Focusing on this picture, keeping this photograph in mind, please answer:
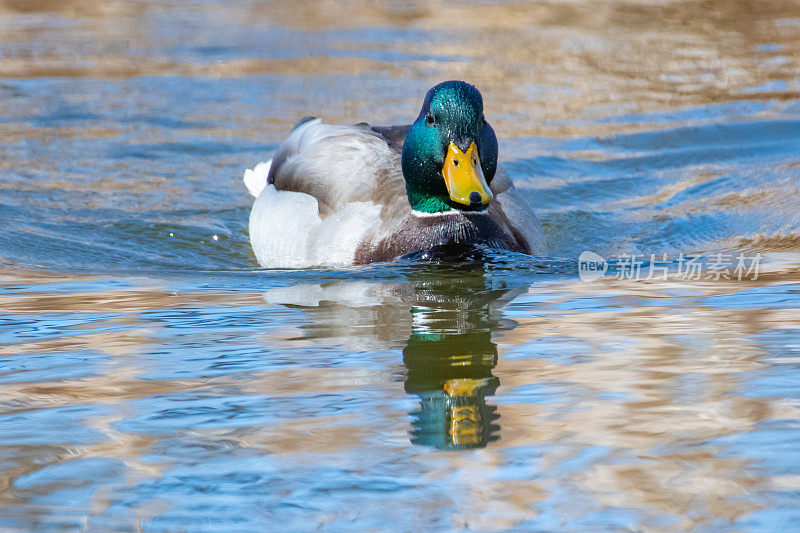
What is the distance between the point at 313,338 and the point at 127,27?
10877 millimetres

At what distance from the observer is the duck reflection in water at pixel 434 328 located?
3.52 metres

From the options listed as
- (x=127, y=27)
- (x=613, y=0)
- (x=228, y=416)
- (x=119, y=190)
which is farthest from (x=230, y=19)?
(x=228, y=416)

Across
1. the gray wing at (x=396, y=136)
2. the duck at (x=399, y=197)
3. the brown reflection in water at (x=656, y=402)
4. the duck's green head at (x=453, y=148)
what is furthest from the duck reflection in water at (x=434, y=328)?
the gray wing at (x=396, y=136)

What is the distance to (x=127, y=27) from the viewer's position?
47.4 ft

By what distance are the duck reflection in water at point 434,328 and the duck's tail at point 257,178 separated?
2880 millimetres

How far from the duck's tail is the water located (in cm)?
19

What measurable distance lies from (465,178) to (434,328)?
49.4 inches

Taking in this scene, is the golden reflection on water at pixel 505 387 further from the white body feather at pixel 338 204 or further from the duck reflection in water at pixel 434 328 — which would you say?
the white body feather at pixel 338 204

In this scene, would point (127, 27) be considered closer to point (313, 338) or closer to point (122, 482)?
point (313, 338)

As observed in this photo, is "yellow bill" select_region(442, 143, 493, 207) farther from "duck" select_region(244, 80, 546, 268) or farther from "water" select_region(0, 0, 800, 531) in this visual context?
"water" select_region(0, 0, 800, 531)

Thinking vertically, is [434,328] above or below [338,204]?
below

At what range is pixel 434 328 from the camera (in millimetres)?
4660

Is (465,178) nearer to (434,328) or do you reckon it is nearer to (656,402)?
(434,328)

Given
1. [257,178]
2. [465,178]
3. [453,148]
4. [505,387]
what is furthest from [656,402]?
[257,178]
